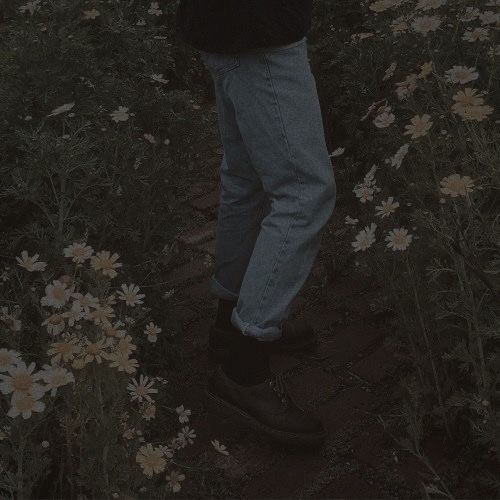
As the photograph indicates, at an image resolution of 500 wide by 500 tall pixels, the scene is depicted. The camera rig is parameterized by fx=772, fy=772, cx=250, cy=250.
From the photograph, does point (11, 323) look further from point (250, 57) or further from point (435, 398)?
point (435, 398)

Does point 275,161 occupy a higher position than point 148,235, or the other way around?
point 275,161

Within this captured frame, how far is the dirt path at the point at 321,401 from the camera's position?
7.61ft

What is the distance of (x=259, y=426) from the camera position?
2482 millimetres

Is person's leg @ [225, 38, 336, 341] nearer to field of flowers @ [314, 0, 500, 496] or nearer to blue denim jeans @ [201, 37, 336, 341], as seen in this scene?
blue denim jeans @ [201, 37, 336, 341]

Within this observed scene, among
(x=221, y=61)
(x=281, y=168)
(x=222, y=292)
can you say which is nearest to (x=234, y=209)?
(x=222, y=292)

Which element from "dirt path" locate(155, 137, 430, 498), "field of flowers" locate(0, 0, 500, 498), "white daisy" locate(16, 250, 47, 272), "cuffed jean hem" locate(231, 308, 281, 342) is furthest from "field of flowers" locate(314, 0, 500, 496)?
"white daisy" locate(16, 250, 47, 272)

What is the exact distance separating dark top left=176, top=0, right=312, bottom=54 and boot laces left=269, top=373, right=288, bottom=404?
108 cm

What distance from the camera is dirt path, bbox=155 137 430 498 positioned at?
2320 mm

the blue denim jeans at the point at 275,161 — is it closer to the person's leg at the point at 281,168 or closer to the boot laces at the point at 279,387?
the person's leg at the point at 281,168

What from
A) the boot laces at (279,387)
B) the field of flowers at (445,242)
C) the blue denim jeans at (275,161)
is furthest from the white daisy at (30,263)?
the field of flowers at (445,242)

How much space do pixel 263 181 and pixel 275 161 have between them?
0.10 meters

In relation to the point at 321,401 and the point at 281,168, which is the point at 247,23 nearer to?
the point at 281,168

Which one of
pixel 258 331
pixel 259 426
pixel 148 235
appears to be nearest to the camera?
pixel 258 331

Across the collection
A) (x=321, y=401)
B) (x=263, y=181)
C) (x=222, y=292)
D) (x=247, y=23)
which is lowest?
(x=321, y=401)
